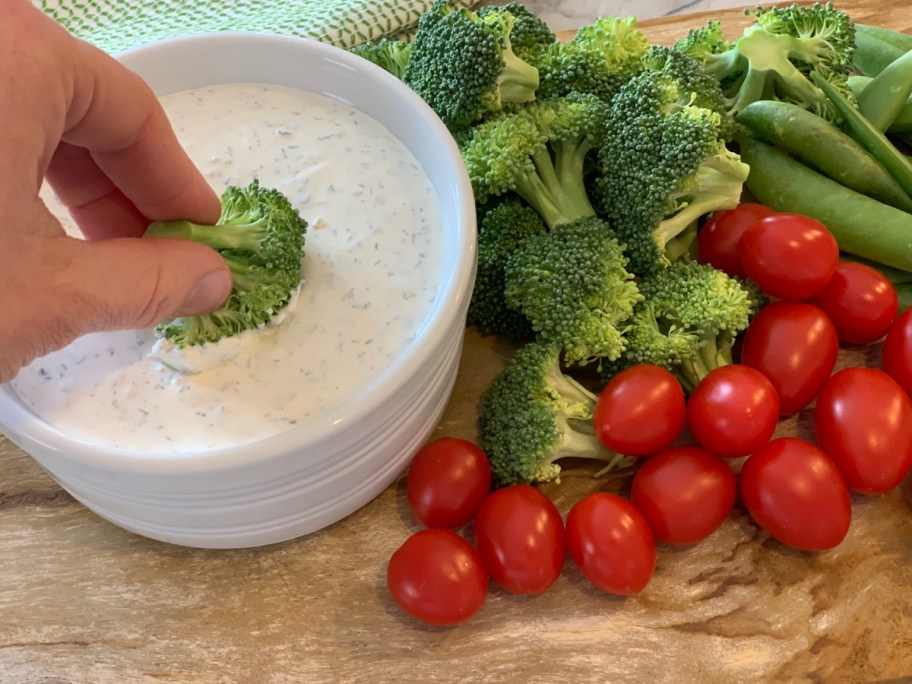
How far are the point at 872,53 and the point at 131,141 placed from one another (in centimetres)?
145

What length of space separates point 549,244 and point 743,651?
2.10ft

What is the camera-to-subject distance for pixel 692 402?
122cm

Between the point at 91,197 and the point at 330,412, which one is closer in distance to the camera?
the point at 330,412

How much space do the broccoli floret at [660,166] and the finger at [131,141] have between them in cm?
64

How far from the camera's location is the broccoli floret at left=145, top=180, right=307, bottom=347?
1040 mm

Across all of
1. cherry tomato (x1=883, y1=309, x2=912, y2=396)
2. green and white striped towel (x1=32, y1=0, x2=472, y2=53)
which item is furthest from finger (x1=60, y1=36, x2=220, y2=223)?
cherry tomato (x1=883, y1=309, x2=912, y2=396)

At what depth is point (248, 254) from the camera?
3.67 ft

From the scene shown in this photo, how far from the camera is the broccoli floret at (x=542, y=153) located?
1.32 m

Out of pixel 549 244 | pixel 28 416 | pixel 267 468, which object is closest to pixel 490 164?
pixel 549 244

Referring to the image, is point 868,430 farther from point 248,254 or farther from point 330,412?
point 248,254

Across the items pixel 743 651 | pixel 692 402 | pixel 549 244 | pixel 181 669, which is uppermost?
pixel 549 244

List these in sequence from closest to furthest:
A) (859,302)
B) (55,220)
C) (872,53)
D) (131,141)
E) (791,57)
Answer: (55,220), (131,141), (859,302), (791,57), (872,53)

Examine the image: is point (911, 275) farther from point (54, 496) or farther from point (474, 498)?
point (54, 496)

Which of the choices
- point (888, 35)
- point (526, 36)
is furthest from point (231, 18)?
point (888, 35)
